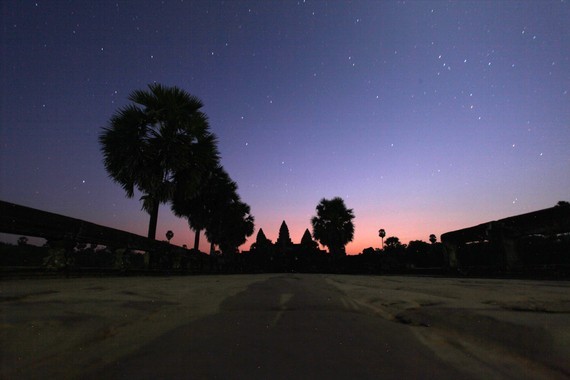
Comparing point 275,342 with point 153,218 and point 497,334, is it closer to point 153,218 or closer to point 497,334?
point 497,334

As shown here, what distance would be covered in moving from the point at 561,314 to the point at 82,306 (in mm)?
4388

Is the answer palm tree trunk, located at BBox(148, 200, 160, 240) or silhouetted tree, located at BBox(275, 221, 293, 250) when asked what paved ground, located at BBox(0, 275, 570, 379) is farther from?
silhouetted tree, located at BBox(275, 221, 293, 250)

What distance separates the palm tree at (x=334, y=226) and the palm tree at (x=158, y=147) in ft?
91.5

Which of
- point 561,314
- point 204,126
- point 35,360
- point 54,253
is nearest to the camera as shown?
point 35,360

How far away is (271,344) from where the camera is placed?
2082 mm

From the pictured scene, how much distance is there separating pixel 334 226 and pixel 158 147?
3062 centimetres

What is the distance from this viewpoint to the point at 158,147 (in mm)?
14242

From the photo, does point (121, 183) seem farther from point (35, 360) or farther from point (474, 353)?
point (474, 353)

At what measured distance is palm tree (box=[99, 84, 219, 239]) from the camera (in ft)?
44.4

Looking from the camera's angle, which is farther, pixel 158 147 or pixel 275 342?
pixel 158 147

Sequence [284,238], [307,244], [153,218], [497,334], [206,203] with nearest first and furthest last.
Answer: [497,334]
[153,218]
[206,203]
[307,244]
[284,238]

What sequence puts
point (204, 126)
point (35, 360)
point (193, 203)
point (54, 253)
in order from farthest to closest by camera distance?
1. point (193, 203)
2. point (204, 126)
3. point (54, 253)
4. point (35, 360)

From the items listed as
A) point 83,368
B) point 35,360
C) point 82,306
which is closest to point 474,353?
point 83,368

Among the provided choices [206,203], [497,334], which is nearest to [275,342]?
[497,334]
